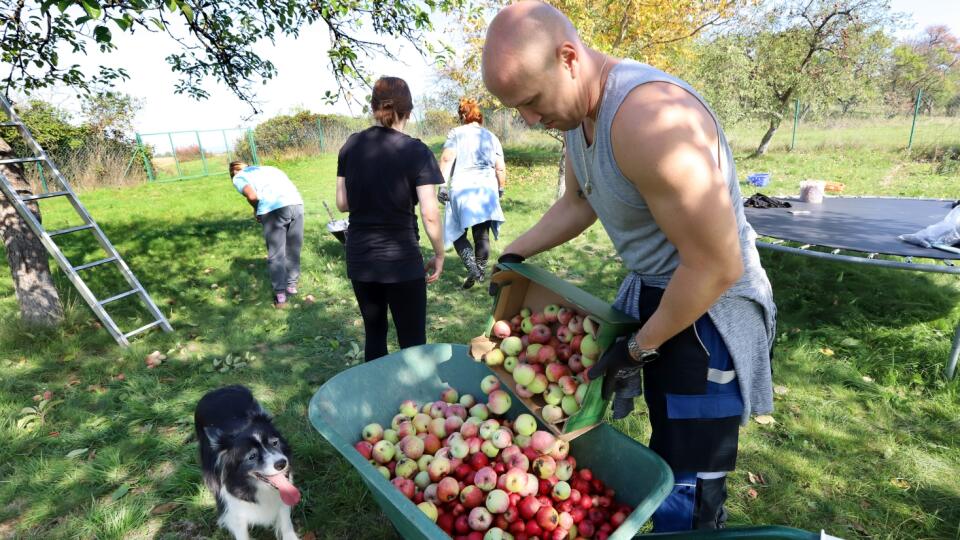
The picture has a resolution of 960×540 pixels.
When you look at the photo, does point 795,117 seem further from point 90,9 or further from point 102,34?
point 90,9

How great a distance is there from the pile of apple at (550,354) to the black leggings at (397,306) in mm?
1093

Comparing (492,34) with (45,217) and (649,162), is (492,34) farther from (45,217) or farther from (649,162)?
(45,217)

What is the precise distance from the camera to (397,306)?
9.54ft

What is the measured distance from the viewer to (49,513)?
2.53 meters

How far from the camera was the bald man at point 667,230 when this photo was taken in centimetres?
107

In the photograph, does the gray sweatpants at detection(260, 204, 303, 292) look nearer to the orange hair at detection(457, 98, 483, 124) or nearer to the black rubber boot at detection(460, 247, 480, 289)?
the black rubber boot at detection(460, 247, 480, 289)

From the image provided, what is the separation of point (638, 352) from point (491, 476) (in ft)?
2.40

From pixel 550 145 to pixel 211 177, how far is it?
1324 centimetres

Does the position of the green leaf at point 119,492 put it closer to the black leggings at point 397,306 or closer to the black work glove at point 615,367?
the black leggings at point 397,306

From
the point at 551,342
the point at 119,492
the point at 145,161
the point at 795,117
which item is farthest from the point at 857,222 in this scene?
the point at 145,161

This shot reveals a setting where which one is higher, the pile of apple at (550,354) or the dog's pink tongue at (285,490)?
the pile of apple at (550,354)

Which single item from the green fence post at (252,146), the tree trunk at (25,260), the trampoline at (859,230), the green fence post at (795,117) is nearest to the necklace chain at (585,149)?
the trampoline at (859,230)

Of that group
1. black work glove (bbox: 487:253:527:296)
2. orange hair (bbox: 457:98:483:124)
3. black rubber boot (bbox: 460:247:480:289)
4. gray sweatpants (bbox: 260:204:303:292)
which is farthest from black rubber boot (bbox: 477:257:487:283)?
black work glove (bbox: 487:253:527:296)

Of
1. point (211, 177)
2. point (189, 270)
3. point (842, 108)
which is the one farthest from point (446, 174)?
point (842, 108)
